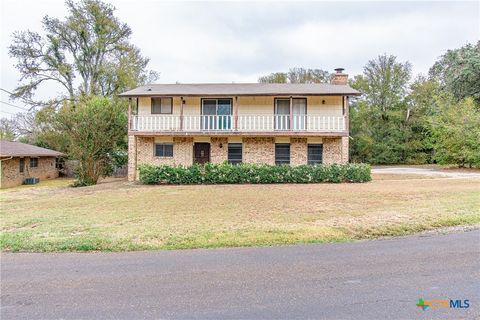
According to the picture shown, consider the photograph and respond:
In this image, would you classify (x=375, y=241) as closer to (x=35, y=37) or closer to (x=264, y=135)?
(x=264, y=135)

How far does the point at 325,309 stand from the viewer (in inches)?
143

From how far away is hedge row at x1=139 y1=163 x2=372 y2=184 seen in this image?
1745 cm

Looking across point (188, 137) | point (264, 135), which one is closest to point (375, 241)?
point (264, 135)

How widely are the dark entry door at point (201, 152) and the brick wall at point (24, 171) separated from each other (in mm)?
14837

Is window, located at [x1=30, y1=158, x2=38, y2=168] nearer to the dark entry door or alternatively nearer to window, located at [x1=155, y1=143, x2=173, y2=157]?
window, located at [x1=155, y1=143, x2=173, y2=157]

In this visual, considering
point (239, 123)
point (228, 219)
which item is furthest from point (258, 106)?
point (228, 219)

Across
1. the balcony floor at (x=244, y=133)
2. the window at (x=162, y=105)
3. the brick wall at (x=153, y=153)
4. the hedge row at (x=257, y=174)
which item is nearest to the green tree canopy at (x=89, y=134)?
the brick wall at (x=153, y=153)

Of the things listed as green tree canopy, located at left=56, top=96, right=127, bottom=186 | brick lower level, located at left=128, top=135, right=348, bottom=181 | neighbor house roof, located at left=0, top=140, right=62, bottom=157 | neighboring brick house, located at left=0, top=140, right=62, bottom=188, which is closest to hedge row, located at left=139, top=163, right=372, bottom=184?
brick lower level, located at left=128, top=135, right=348, bottom=181

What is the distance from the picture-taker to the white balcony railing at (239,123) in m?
19.2

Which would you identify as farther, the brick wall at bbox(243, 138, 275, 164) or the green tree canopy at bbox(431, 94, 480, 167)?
the green tree canopy at bbox(431, 94, 480, 167)

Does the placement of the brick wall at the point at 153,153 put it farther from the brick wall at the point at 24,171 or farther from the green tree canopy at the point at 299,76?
the green tree canopy at the point at 299,76

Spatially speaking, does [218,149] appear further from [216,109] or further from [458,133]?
[458,133]

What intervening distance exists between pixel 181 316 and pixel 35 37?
123ft

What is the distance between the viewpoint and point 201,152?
68.3ft
